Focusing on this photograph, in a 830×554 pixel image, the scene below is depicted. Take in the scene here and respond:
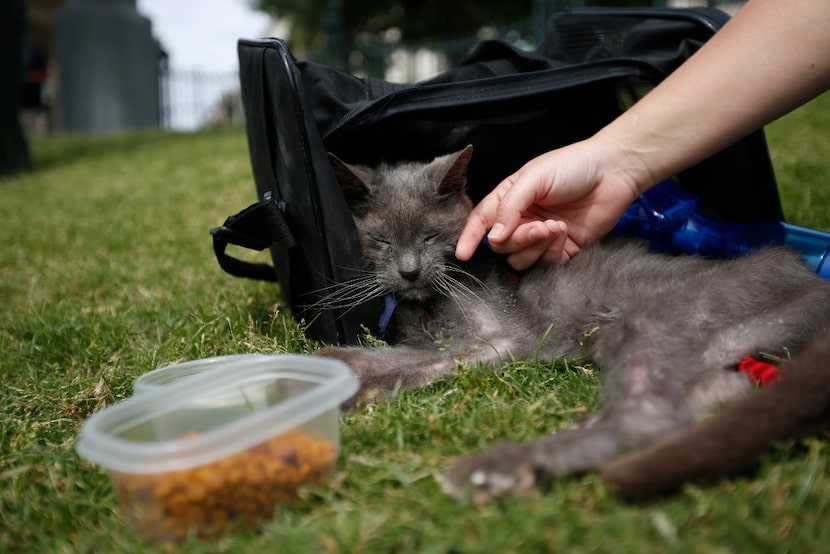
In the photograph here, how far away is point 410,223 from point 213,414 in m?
0.85

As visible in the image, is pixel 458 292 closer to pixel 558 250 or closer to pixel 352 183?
pixel 558 250

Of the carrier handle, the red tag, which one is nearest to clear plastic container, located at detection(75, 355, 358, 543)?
the carrier handle

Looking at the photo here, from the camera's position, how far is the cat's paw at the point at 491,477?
3.82ft

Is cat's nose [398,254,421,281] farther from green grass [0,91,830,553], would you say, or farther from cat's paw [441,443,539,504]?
cat's paw [441,443,539,504]

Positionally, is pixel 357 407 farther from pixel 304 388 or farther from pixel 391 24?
pixel 391 24

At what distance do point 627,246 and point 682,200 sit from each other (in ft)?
1.44

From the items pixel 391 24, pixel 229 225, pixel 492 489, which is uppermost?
pixel 391 24

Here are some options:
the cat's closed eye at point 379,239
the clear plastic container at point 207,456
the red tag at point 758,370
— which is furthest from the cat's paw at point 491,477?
the cat's closed eye at point 379,239

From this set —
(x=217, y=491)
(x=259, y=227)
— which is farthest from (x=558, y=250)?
(x=217, y=491)

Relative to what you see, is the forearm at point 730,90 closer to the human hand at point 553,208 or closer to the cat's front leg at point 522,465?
the human hand at point 553,208

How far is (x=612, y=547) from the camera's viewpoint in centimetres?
100

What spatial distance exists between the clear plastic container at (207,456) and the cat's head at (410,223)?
646mm

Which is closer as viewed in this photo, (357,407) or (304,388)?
(304,388)

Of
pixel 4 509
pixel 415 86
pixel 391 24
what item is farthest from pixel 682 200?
pixel 391 24
